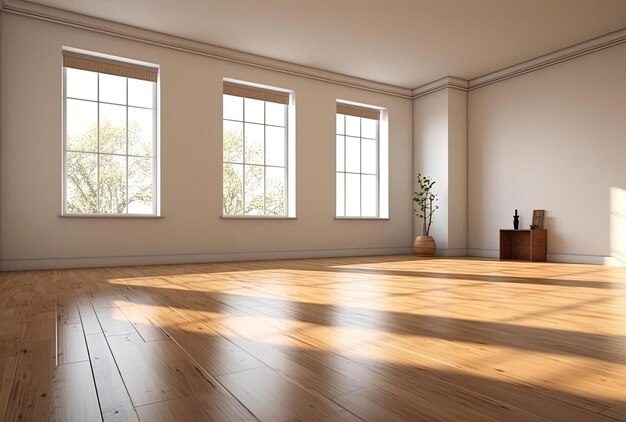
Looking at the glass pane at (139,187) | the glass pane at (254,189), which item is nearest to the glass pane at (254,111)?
the glass pane at (254,189)

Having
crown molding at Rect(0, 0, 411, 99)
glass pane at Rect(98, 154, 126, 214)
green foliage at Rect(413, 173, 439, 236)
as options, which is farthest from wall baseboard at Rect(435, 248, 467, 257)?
glass pane at Rect(98, 154, 126, 214)

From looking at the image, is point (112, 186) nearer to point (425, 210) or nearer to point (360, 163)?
point (360, 163)

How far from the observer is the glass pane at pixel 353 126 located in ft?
23.6

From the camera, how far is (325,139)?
6.67 m

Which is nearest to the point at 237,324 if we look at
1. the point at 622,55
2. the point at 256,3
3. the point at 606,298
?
the point at 606,298

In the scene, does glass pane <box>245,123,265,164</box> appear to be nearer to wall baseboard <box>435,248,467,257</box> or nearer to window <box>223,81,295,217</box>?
window <box>223,81,295,217</box>

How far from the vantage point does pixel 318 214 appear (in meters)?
6.54

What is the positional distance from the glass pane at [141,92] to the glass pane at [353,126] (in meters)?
3.09

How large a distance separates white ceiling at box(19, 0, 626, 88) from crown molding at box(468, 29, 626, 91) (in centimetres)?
9

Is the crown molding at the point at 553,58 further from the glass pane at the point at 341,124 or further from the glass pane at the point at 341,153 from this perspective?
the glass pane at the point at 341,153

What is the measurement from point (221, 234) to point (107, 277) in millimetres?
1966

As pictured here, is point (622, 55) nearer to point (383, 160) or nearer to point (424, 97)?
point (424, 97)

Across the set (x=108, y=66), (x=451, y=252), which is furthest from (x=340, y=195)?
(x=108, y=66)

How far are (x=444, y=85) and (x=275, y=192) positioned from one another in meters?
3.66
